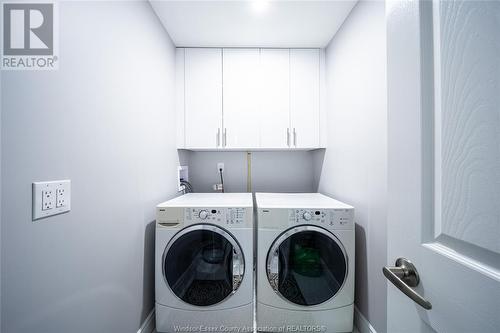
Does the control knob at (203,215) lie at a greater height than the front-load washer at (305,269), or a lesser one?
greater

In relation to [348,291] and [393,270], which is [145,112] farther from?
[348,291]

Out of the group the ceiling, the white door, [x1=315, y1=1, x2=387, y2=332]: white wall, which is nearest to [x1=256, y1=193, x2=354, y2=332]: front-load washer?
[x1=315, y1=1, x2=387, y2=332]: white wall

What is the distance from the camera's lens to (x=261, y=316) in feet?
4.20

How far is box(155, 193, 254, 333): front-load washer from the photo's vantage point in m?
1.25

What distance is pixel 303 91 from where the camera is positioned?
1.82 meters

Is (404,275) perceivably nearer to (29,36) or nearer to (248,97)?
(29,36)

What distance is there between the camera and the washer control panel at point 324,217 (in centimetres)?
124

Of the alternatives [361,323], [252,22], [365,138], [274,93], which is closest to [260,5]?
[252,22]

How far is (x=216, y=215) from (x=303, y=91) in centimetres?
141

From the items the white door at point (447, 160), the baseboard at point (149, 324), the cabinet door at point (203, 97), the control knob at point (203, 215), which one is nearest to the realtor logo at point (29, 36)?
the control knob at point (203, 215)

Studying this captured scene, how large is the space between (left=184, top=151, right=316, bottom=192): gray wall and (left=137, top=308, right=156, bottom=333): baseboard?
3.78 ft

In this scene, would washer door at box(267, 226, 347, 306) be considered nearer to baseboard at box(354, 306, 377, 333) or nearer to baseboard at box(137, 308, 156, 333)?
baseboard at box(354, 306, 377, 333)

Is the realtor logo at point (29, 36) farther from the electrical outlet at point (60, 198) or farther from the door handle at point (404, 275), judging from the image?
the door handle at point (404, 275)

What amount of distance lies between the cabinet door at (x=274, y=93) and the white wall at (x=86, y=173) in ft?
3.11
